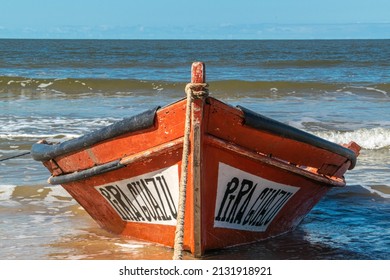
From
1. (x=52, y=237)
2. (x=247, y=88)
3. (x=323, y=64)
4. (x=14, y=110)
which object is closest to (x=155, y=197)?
(x=52, y=237)

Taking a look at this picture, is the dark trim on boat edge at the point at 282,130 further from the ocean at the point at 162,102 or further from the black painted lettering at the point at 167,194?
the ocean at the point at 162,102

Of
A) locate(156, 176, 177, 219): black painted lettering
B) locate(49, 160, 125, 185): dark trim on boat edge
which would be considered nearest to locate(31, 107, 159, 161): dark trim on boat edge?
locate(49, 160, 125, 185): dark trim on boat edge

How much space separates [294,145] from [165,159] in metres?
0.96

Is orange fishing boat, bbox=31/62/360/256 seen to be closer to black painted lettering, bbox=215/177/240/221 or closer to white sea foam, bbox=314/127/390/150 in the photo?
black painted lettering, bbox=215/177/240/221

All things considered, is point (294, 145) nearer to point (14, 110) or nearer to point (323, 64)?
point (14, 110)

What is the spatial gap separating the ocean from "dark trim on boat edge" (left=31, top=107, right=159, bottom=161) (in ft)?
2.59

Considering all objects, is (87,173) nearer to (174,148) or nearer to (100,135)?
(100,135)

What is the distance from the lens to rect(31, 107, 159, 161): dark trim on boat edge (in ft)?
16.5

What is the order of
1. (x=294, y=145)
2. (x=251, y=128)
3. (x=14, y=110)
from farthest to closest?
(x=14, y=110) → (x=294, y=145) → (x=251, y=128)

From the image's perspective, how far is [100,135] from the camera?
5.35m

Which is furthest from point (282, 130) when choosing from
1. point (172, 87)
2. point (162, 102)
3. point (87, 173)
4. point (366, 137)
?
point (172, 87)

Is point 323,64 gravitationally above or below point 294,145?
below
